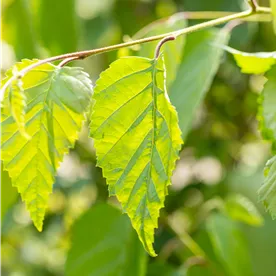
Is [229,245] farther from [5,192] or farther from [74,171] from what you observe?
[74,171]

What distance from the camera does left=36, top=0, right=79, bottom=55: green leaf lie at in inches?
38.9

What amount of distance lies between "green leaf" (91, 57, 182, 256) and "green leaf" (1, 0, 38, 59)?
0.59 metres

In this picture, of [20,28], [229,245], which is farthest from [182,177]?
[229,245]

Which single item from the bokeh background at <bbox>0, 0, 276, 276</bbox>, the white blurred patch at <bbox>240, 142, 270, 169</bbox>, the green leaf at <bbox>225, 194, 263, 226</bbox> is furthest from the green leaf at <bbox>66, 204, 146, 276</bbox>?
the white blurred patch at <bbox>240, 142, 270, 169</bbox>

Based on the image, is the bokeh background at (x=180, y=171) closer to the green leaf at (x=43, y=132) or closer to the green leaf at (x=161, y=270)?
the green leaf at (x=161, y=270)

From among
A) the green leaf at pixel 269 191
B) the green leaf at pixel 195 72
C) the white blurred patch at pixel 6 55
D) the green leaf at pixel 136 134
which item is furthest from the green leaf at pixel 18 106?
the white blurred patch at pixel 6 55

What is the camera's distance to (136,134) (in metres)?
0.42

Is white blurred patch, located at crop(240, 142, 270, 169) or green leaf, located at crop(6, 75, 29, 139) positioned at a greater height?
→ green leaf, located at crop(6, 75, 29, 139)

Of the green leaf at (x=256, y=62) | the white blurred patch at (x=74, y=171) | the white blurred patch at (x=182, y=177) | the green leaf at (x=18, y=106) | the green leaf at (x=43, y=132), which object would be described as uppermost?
the green leaf at (x=18, y=106)

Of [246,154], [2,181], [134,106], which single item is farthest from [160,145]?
[246,154]

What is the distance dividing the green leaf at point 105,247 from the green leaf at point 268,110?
265 millimetres

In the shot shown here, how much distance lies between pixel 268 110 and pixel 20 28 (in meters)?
0.63

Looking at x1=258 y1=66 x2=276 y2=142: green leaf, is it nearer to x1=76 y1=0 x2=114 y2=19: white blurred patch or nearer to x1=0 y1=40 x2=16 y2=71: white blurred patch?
x1=76 y1=0 x2=114 y2=19: white blurred patch

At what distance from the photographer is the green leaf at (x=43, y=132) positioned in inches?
Result: 17.0
